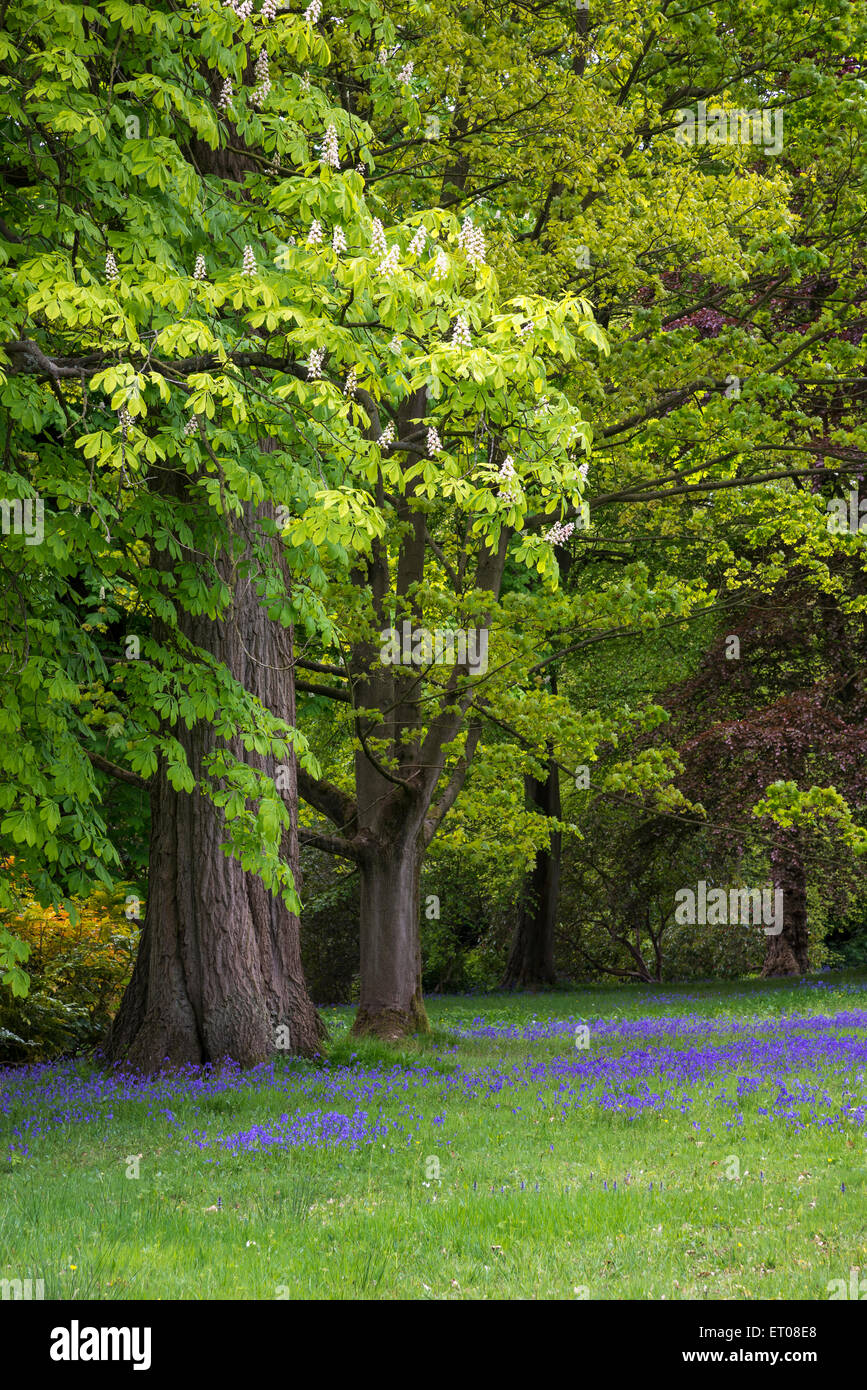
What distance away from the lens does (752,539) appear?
1616cm

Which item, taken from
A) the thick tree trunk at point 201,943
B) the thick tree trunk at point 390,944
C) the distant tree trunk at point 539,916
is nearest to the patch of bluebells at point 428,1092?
the thick tree trunk at point 201,943

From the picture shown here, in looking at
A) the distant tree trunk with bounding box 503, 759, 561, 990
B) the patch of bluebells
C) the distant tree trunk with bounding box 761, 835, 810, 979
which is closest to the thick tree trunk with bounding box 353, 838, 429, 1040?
the patch of bluebells

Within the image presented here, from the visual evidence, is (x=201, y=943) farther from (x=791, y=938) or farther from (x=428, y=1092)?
(x=791, y=938)

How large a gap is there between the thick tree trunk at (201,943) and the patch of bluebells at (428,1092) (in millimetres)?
323

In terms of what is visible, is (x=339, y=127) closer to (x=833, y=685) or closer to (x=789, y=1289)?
(x=789, y=1289)

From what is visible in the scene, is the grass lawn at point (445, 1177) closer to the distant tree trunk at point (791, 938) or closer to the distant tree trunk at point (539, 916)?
the distant tree trunk at point (791, 938)

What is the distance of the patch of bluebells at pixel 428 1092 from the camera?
823 centimetres

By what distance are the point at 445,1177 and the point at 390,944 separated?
731cm

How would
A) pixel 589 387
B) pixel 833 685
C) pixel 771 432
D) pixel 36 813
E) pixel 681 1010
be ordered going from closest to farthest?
1. pixel 36 813
2. pixel 589 387
3. pixel 771 432
4. pixel 681 1010
5. pixel 833 685

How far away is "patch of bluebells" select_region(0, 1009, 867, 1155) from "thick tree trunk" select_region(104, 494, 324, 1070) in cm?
32

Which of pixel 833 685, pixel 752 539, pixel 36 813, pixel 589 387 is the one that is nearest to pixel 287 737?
pixel 36 813

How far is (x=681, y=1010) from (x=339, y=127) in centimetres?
1566

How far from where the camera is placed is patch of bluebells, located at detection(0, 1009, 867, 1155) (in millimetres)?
8227

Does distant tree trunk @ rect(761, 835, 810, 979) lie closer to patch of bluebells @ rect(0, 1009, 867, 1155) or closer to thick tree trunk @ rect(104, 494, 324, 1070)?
patch of bluebells @ rect(0, 1009, 867, 1155)
